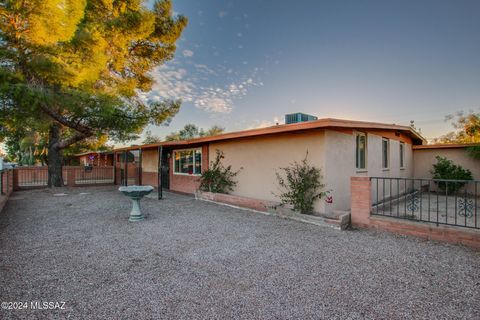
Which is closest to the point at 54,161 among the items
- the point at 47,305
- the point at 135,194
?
the point at 135,194

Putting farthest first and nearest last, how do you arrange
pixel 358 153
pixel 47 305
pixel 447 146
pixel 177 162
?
1. pixel 177 162
2. pixel 447 146
3. pixel 358 153
4. pixel 47 305

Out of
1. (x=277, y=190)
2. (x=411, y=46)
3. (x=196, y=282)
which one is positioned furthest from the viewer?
(x=411, y=46)

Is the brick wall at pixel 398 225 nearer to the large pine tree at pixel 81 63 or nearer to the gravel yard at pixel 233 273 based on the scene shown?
the gravel yard at pixel 233 273

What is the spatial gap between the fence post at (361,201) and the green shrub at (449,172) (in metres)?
7.00

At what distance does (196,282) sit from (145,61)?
44.9ft

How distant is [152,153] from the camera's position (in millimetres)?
14078

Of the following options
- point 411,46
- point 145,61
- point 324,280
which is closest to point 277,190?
point 324,280

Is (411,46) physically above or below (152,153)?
above

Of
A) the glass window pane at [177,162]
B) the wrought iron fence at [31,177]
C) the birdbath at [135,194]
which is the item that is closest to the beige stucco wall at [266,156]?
the glass window pane at [177,162]

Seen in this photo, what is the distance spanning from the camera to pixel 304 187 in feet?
20.4

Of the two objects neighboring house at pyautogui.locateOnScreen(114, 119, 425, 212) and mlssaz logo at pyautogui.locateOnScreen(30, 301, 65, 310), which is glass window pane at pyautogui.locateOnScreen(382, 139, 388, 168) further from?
mlssaz logo at pyautogui.locateOnScreen(30, 301, 65, 310)

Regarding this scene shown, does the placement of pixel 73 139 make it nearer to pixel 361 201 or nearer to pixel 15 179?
pixel 15 179

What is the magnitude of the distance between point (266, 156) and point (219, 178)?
8.47 feet

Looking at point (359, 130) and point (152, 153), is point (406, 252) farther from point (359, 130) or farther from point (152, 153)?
point (152, 153)
